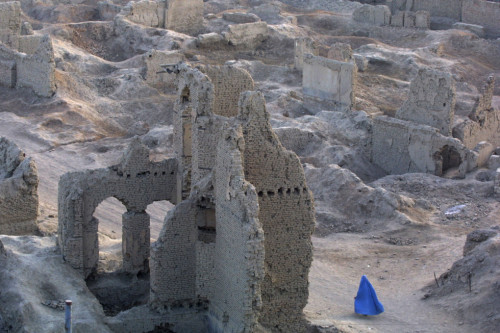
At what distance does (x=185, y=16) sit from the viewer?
45594 millimetres

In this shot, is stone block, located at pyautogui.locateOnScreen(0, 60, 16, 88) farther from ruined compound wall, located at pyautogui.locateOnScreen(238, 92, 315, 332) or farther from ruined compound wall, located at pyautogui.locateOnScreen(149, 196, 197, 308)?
ruined compound wall, located at pyautogui.locateOnScreen(238, 92, 315, 332)

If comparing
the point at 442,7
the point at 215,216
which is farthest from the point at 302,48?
the point at 215,216

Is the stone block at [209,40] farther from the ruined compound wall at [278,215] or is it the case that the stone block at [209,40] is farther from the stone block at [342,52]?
the ruined compound wall at [278,215]

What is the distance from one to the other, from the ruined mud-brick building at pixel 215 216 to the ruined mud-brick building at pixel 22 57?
1349cm

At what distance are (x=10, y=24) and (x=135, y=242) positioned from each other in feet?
61.3

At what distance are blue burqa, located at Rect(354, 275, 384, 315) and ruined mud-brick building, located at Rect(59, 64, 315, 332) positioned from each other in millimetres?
1857

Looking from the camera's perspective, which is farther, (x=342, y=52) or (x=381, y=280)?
(x=342, y=52)

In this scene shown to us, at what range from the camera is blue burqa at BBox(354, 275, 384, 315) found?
1928cm

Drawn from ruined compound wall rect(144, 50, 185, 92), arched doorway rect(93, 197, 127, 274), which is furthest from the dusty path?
ruined compound wall rect(144, 50, 185, 92)

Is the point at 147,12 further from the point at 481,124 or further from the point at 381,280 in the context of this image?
the point at 381,280

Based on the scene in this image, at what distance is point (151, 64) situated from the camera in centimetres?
3722

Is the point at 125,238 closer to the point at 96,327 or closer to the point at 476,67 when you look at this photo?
the point at 96,327

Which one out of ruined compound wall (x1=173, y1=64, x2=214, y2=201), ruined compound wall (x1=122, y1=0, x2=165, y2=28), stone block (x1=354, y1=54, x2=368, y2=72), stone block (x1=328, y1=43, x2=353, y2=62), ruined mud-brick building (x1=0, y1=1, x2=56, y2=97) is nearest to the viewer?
ruined compound wall (x1=173, y1=64, x2=214, y2=201)

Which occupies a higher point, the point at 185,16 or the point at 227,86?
the point at 227,86
